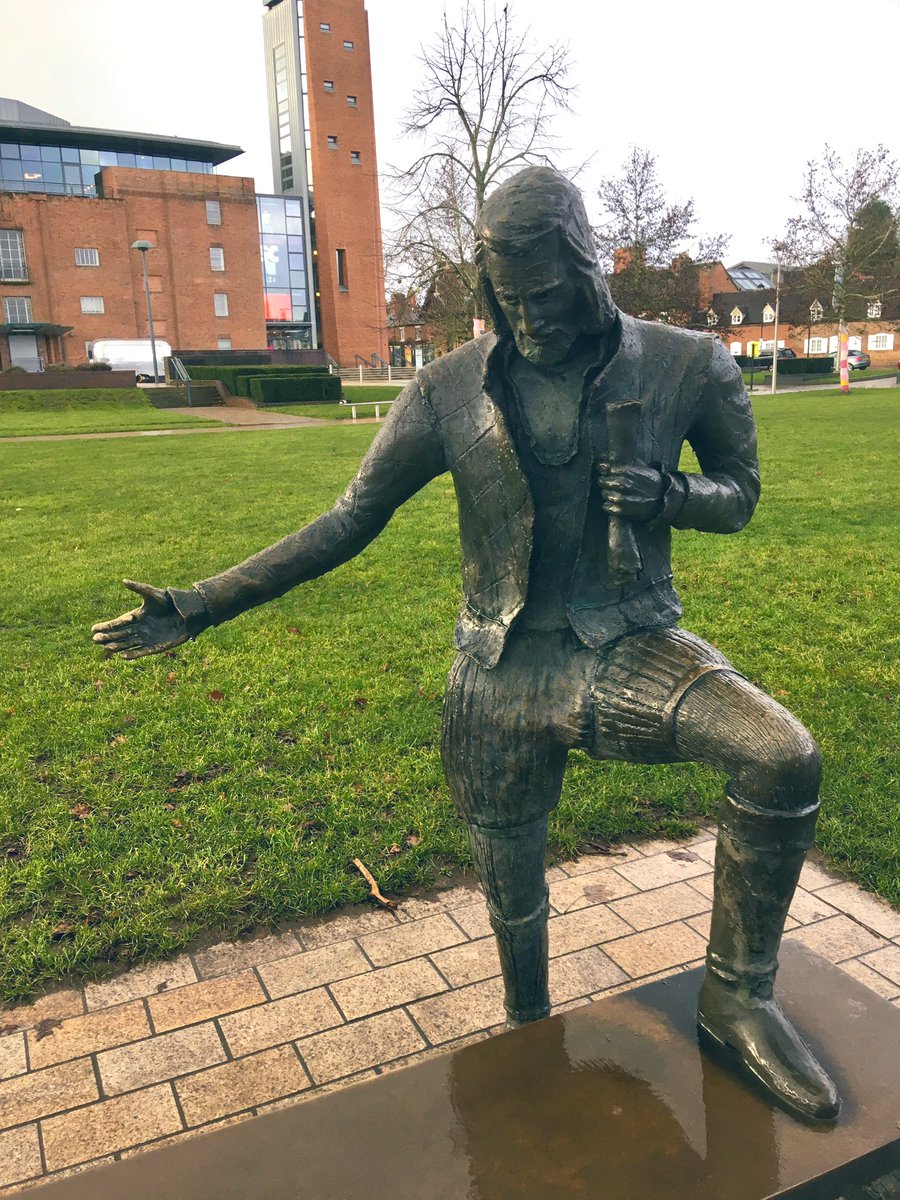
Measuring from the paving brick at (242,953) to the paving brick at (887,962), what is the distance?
2236 mm

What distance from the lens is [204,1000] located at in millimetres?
3592

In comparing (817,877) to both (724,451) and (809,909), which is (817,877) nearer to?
(809,909)

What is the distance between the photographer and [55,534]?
466 inches

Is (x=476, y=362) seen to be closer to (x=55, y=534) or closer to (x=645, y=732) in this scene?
(x=645, y=732)

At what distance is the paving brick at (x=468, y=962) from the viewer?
3688mm

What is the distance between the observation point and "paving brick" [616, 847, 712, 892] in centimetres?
434

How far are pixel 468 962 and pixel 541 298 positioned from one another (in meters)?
2.69

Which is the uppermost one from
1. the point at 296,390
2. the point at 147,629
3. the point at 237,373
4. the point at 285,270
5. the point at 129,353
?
the point at 285,270

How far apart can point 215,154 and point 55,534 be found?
59.2 metres

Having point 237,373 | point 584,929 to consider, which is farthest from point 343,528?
point 237,373

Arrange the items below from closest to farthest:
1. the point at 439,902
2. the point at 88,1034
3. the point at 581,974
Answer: the point at 88,1034
the point at 581,974
the point at 439,902

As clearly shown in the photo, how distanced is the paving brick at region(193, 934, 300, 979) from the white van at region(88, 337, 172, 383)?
50.6 meters

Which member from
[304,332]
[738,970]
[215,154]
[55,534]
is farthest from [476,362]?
[215,154]

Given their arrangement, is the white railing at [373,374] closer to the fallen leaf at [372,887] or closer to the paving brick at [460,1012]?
the fallen leaf at [372,887]
